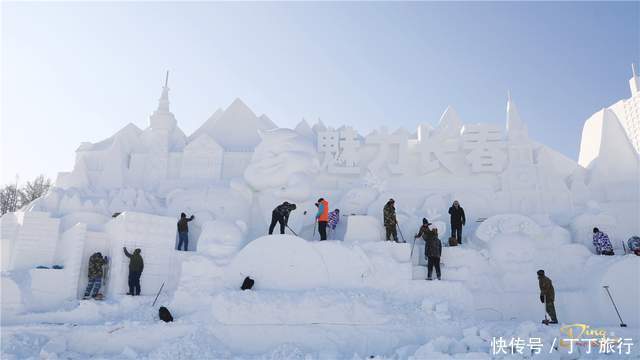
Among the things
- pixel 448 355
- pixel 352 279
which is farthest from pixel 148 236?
pixel 448 355

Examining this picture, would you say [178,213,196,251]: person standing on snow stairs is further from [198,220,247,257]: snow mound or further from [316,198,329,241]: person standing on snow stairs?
[316,198,329,241]: person standing on snow stairs

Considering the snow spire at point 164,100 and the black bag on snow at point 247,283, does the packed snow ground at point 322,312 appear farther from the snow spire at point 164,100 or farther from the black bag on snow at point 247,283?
the snow spire at point 164,100

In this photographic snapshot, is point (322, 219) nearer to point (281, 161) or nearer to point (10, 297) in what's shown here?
point (281, 161)

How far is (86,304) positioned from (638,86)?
764 inches

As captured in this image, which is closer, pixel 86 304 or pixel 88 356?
pixel 88 356

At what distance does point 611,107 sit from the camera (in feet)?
62.2

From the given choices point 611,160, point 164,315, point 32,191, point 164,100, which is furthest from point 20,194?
point 611,160

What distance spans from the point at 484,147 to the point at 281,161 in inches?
283

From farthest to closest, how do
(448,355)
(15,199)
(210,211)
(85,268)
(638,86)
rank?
(15,199) → (638,86) → (210,211) → (85,268) → (448,355)

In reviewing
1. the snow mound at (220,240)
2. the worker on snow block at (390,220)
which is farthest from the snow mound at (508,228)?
the snow mound at (220,240)

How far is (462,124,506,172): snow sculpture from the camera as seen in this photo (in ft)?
53.5

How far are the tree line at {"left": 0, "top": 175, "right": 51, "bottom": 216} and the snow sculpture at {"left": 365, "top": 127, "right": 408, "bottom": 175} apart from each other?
2114 centimetres

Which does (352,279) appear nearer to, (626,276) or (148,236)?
(148,236)

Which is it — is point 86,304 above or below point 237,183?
below
